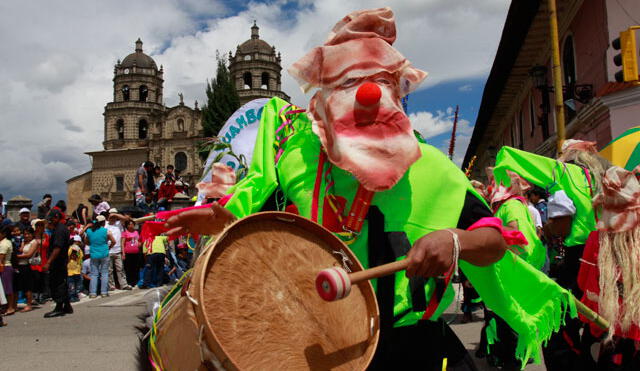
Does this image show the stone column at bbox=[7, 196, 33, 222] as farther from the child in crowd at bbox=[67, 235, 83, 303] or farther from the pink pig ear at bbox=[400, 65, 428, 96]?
the pink pig ear at bbox=[400, 65, 428, 96]

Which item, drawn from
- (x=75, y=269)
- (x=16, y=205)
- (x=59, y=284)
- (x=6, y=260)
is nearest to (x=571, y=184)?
(x=59, y=284)

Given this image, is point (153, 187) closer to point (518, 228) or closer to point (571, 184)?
point (518, 228)

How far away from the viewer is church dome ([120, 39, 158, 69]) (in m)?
63.7

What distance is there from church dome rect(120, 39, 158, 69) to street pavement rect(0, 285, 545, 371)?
58.6 metres

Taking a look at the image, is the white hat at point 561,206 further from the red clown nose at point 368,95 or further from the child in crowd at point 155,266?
the child in crowd at point 155,266

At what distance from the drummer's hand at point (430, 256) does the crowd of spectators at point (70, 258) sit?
19.6 feet

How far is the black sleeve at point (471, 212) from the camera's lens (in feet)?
6.20

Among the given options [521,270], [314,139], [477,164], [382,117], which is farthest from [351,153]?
Answer: [477,164]

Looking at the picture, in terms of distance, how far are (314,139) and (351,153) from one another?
0.33 metres

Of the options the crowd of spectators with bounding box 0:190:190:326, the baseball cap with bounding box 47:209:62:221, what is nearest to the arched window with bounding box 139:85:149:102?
the crowd of spectators with bounding box 0:190:190:326

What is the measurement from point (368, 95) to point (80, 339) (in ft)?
20.9

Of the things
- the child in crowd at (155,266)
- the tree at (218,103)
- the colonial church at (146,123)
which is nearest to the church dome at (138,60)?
the colonial church at (146,123)

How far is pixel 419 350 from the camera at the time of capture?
5.96ft

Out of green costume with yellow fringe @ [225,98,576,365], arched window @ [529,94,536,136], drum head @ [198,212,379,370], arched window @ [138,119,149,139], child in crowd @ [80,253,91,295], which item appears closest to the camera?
drum head @ [198,212,379,370]
